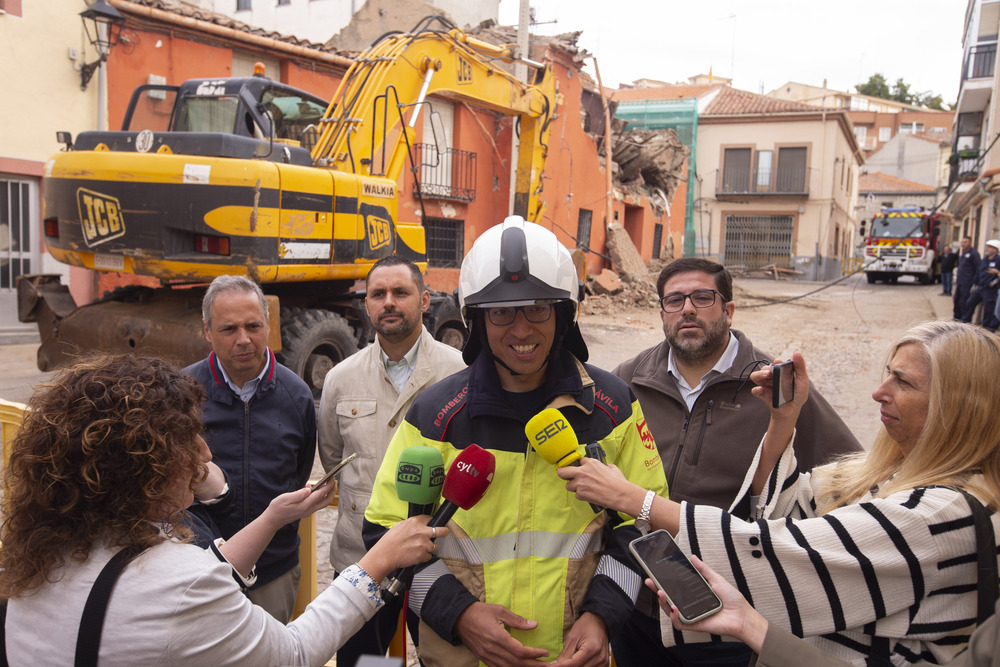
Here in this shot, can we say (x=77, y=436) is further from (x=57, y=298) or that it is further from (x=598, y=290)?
(x=598, y=290)

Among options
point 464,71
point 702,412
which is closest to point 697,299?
point 702,412

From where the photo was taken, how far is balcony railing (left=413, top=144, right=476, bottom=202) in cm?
1630

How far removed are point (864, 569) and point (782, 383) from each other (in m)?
0.71

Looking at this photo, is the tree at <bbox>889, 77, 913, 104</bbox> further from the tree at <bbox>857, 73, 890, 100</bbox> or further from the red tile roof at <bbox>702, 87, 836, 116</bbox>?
the red tile roof at <bbox>702, 87, 836, 116</bbox>

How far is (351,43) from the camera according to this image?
829 inches

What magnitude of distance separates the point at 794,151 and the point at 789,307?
62.3 feet

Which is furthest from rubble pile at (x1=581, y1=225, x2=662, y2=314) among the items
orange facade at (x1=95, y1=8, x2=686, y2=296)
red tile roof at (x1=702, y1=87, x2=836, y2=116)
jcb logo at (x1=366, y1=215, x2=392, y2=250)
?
red tile roof at (x1=702, y1=87, x2=836, y2=116)

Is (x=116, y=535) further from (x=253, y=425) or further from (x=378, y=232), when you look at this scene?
(x=378, y=232)

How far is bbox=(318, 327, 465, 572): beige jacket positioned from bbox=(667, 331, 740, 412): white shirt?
931mm

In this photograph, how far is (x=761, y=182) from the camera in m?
37.0

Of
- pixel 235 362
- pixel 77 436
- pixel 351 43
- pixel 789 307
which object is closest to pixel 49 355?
pixel 235 362


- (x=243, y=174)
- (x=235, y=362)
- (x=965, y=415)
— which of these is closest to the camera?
(x=965, y=415)

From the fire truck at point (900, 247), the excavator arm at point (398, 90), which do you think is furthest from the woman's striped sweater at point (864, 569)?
the fire truck at point (900, 247)

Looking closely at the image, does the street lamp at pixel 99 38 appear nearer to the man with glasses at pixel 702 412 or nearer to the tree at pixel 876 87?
the man with glasses at pixel 702 412
